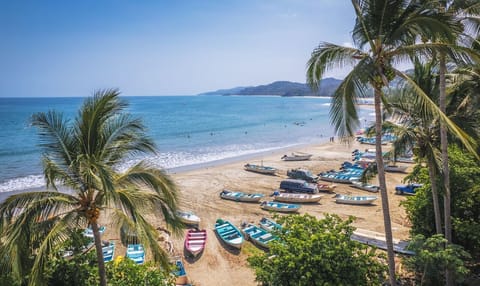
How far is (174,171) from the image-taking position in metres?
30.8

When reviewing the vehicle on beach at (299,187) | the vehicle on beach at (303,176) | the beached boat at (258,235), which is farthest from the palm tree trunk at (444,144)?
the vehicle on beach at (303,176)

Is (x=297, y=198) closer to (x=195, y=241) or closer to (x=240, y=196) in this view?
(x=240, y=196)

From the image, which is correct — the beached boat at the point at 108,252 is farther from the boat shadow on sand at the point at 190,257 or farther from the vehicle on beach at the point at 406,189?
the vehicle on beach at the point at 406,189

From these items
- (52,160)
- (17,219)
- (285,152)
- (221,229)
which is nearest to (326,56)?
(52,160)

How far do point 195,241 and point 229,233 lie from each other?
1877mm

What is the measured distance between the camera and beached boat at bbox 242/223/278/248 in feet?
48.9

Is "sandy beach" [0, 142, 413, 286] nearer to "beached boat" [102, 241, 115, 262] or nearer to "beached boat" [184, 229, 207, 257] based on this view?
"beached boat" [184, 229, 207, 257]

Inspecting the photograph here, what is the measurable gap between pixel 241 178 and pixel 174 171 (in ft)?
25.1

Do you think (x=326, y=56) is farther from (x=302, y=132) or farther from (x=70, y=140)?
(x=302, y=132)

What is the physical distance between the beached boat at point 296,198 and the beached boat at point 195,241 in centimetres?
713

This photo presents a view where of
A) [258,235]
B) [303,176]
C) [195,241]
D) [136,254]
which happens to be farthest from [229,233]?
[303,176]

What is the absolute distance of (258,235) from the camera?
15531 millimetres

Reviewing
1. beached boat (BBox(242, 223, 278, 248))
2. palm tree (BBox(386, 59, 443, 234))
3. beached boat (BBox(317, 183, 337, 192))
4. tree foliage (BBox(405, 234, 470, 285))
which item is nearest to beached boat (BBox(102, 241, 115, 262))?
beached boat (BBox(242, 223, 278, 248))

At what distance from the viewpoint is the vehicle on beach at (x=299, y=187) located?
22.4m
